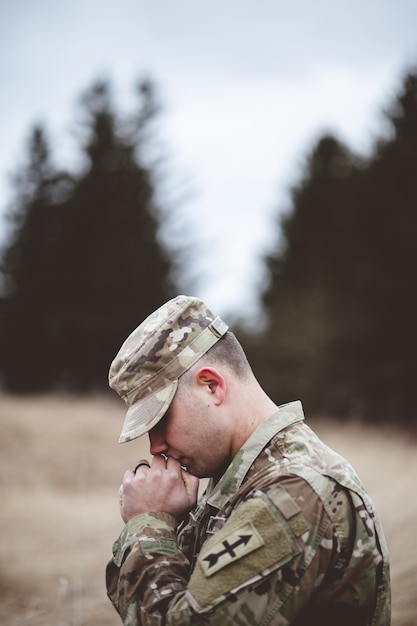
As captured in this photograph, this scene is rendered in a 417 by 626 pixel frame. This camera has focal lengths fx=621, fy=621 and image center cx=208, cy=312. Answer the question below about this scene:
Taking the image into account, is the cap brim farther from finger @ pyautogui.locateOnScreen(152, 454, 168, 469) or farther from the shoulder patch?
the shoulder patch

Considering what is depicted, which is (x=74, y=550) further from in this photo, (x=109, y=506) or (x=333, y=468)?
(x=333, y=468)

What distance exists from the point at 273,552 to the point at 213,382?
0.70 m

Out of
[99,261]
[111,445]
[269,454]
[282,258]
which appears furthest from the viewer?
[282,258]

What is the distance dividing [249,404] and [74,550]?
243 inches

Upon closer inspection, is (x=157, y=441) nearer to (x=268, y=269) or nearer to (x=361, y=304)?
(x=361, y=304)

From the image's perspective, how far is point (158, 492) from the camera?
8.15 feet

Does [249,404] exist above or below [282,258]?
below

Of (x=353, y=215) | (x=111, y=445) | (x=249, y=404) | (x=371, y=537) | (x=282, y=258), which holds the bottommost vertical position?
(x=371, y=537)

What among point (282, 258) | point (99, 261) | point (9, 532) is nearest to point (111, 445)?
point (9, 532)

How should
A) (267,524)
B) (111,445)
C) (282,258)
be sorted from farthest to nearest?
1. (282,258)
2. (111,445)
3. (267,524)

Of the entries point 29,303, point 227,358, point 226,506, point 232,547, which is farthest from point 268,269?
point 232,547

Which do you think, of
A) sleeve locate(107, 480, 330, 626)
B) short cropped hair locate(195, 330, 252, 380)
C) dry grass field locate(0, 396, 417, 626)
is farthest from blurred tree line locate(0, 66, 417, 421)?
sleeve locate(107, 480, 330, 626)

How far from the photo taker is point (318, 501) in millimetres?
2117

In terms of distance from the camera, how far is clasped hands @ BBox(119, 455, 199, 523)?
247cm
